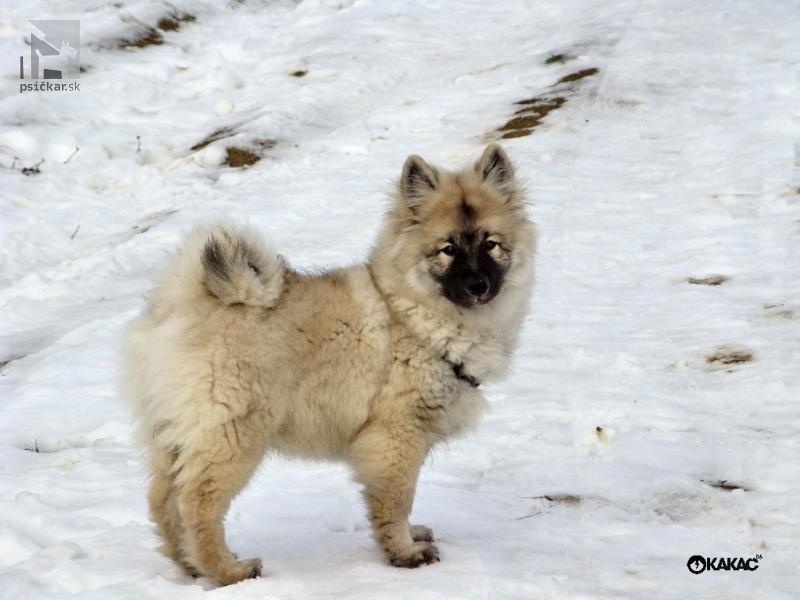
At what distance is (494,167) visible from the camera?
15.4ft

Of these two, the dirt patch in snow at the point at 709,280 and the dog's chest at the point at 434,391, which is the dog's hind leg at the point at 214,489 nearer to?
the dog's chest at the point at 434,391

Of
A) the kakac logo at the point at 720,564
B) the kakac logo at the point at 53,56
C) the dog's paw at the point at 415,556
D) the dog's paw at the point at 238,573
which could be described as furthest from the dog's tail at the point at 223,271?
the kakac logo at the point at 53,56

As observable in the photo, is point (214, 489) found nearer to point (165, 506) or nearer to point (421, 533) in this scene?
point (165, 506)

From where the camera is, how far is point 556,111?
12820 millimetres

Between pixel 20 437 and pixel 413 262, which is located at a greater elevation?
pixel 413 262

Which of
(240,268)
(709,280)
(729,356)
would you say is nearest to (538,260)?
(709,280)

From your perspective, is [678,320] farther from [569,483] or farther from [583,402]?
[569,483]

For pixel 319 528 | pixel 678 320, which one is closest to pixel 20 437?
pixel 319 528

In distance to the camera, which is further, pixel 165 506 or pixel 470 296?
pixel 470 296

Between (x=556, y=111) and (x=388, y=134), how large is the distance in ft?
7.87

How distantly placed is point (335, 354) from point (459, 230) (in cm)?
92

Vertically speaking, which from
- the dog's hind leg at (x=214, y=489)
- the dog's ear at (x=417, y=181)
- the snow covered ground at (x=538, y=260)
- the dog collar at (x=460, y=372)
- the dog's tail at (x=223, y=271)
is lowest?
the snow covered ground at (x=538, y=260)

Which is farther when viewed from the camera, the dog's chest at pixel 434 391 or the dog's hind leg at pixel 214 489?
the dog's chest at pixel 434 391

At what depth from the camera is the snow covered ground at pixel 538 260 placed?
13.8 ft
